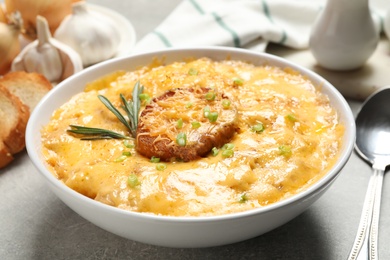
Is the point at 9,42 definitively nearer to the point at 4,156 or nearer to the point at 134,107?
the point at 4,156

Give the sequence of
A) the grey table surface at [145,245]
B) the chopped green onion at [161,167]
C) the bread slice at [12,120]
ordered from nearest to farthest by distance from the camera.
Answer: the chopped green onion at [161,167]
the grey table surface at [145,245]
the bread slice at [12,120]

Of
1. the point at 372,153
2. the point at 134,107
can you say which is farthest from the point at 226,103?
the point at 372,153

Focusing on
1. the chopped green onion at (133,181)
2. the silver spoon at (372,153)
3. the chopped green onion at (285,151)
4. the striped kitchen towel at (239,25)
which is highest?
the chopped green onion at (133,181)

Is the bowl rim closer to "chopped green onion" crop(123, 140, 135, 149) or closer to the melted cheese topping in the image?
the melted cheese topping

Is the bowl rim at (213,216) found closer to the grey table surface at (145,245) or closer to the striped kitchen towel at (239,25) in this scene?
the grey table surface at (145,245)

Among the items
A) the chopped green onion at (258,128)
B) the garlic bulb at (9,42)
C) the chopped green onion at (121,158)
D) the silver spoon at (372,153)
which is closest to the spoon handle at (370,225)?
the silver spoon at (372,153)
